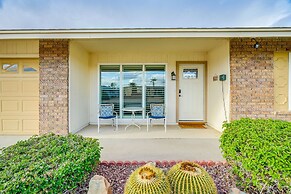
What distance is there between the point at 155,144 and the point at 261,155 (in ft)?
8.82

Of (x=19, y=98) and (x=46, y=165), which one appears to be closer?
(x=46, y=165)

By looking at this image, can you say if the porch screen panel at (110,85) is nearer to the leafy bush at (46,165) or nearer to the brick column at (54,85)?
the brick column at (54,85)

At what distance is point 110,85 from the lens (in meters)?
6.99

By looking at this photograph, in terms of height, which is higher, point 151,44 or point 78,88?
point 151,44

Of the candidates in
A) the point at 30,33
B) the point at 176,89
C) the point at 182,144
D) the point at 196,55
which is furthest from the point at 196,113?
the point at 30,33

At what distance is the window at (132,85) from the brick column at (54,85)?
2033 millimetres

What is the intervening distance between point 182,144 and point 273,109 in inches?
110

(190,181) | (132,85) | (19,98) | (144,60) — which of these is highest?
(144,60)

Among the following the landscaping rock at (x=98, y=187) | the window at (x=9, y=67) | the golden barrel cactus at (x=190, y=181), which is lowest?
the landscaping rock at (x=98, y=187)

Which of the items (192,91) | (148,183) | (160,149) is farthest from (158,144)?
(192,91)

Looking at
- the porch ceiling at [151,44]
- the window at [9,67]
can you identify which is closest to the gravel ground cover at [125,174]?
the porch ceiling at [151,44]

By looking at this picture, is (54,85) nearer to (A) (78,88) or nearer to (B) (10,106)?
(A) (78,88)

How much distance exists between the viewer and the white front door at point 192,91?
709cm

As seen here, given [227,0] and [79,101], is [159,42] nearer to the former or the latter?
[79,101]
